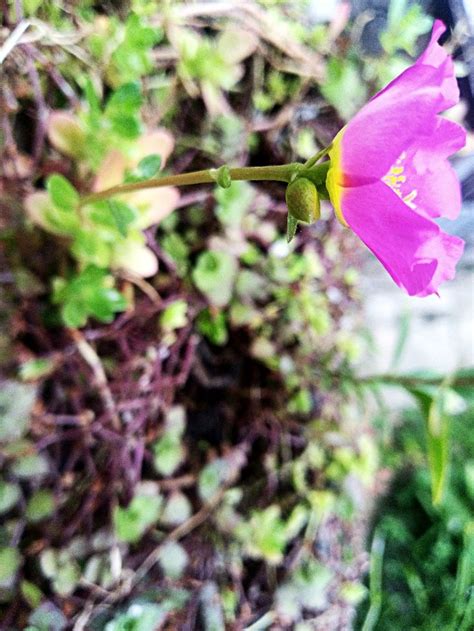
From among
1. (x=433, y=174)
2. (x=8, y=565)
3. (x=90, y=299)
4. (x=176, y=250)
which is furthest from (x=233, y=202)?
(x=8, y=565)

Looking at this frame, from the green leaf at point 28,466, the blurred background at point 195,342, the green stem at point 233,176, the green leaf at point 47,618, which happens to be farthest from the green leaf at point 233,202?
the green leaf at point 47,618

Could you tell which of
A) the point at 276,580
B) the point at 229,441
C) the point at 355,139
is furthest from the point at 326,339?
the point at 355,139

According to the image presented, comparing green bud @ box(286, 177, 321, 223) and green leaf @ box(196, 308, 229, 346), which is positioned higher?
green bud @ box(286, 177, 321, 223)

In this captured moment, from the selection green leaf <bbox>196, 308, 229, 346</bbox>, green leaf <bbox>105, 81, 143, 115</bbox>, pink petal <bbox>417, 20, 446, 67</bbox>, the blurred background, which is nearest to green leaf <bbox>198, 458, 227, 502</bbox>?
the blurred background

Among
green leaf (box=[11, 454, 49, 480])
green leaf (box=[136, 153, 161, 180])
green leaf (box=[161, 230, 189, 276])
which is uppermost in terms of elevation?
green leaf (box=[136, 153, 161, 180])

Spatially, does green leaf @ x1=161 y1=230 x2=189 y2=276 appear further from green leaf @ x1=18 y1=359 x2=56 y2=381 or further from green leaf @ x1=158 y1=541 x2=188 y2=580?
green leaf @ x1=158 y1=541 x2=188 y2=580

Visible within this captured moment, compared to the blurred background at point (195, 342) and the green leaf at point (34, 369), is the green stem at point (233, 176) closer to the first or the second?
the blurred background at point (195, 342)

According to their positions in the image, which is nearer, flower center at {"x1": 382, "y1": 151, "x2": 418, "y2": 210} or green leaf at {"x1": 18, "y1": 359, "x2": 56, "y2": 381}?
flower center at {"x1": 382, "y1": 151, "x2": 418, "y2": 210}
